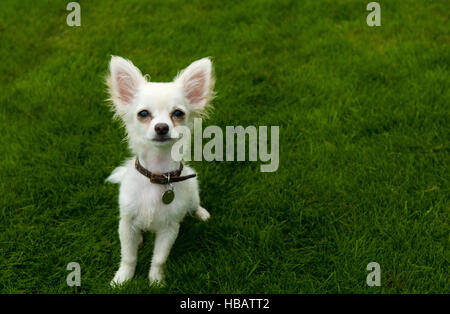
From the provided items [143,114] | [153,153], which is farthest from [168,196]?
[143,114]

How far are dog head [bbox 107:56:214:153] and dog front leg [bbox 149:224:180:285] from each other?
535mm

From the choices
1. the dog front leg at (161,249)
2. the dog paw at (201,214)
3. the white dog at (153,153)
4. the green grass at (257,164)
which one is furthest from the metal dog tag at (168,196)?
the dog paw at (201,214)

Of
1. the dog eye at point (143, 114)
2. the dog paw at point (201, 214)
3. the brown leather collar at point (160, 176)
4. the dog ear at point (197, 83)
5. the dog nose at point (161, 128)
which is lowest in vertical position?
the dog paw at point (201, 214)

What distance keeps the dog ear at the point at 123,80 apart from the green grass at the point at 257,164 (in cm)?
97

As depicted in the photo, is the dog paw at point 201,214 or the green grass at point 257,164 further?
the dog paw at point 201,214

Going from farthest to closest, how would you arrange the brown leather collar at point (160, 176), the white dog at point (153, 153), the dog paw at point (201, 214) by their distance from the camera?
the dog paw at point (201, 214)
the brown leather collar at point (160, 176)
the white dog at point (153, 153)

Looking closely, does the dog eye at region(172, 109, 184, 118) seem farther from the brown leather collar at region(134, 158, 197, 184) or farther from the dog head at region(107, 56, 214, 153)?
the brown leather collar at region(134, 158, 197, 184)

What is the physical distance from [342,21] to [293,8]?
767 millimetres

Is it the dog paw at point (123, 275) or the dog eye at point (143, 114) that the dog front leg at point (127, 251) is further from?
the dog eye at point (143, 114)

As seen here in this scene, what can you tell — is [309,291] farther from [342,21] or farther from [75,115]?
[342,21]

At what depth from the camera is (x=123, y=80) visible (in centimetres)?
211

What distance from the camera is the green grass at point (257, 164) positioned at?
2396 millimetres

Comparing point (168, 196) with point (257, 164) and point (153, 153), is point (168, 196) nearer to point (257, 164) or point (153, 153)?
point (153, 153)
